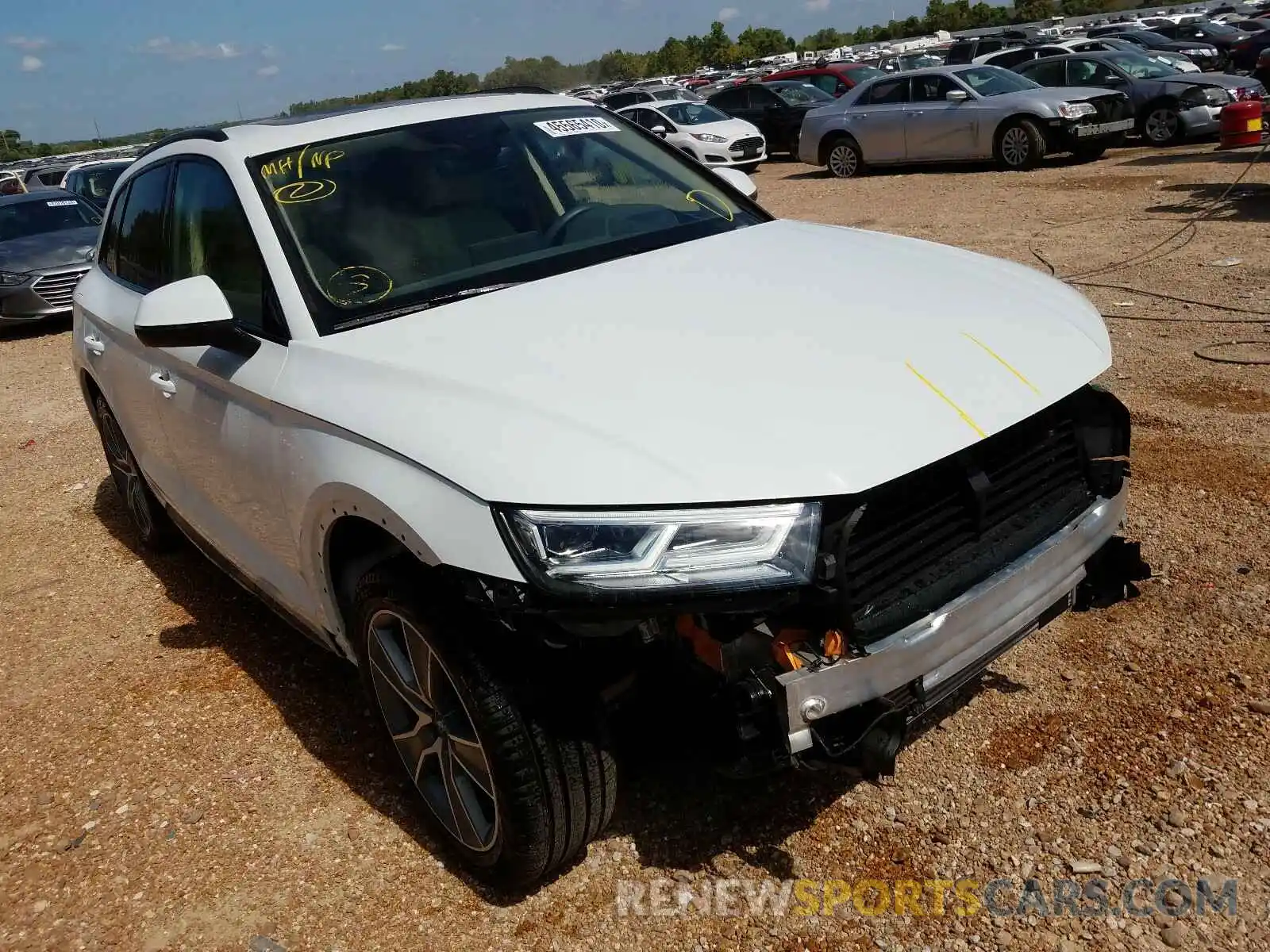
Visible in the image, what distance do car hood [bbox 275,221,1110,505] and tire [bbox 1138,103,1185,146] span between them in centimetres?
1471

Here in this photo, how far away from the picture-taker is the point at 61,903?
2910 millimetres

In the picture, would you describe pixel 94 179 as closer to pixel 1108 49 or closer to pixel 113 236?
pixel 113 236

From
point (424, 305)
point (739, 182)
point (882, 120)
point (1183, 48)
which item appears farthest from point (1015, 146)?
point (1183, 48)

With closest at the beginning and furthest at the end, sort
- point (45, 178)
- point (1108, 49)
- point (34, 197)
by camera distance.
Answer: point (34, 197) < point (1108, 49) < point (45, 178)

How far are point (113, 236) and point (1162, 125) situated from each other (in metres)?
15.5

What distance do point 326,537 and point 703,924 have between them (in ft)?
4.44

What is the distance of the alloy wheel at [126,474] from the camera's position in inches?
190

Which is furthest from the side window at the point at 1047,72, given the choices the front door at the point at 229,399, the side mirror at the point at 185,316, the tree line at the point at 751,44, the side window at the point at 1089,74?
the tree line at the point at 751,44

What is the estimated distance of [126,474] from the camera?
509 cm

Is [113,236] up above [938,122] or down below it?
above

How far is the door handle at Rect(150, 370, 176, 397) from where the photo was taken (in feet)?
11.8

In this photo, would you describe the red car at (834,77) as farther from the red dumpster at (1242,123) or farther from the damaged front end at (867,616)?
the damaged front end at (867,616)

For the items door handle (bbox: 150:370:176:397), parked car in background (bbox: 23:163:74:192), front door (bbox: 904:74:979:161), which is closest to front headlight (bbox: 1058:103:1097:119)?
front door (bbox: 904:74:979:161)

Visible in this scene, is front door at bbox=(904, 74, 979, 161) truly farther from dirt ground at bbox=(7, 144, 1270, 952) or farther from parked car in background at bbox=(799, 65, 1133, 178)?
dirt ground at bbox=(7, 144, 1270, 952)
